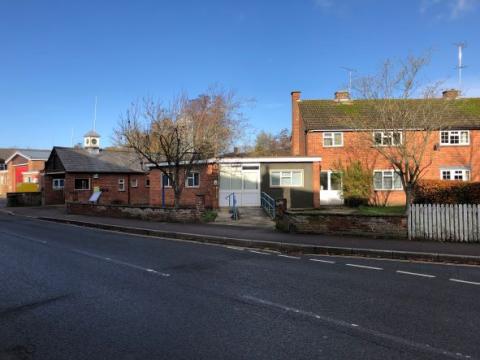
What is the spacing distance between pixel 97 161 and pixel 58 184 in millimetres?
4479

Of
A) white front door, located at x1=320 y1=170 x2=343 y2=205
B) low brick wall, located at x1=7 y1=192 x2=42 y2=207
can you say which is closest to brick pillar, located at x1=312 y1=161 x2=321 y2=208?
white front door, located at x1=320 y1=170 x2=343 y2=205

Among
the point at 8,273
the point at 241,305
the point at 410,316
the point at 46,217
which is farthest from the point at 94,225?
the point at 410,316

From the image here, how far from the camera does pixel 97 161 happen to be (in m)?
38.2

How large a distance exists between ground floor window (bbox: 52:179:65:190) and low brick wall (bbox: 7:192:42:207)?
2.47m

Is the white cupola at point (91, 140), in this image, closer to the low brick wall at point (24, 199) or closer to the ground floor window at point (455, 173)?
the low brick wall at point (24, 199)

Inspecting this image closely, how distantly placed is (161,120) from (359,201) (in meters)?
12.7

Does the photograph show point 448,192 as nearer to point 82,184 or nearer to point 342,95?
point 342,95

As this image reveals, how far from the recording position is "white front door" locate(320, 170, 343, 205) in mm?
26297

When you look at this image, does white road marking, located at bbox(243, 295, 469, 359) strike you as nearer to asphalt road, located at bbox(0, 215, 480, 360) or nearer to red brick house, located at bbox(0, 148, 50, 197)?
asphalt road, located at bbox(0, 215, 480, 360)

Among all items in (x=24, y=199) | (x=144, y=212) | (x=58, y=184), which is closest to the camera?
(x=144, y=212)

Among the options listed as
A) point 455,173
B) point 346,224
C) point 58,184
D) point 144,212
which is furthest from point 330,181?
point 58,184

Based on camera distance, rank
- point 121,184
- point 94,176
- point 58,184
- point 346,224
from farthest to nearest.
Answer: point 121,184, point 58,184, point 94,176, point 346,224

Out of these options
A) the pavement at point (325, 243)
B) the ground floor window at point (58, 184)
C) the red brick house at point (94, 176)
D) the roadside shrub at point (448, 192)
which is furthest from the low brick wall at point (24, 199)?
the roadside shrub at point (448, 192)

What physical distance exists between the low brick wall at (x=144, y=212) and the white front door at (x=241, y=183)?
5.75 m
